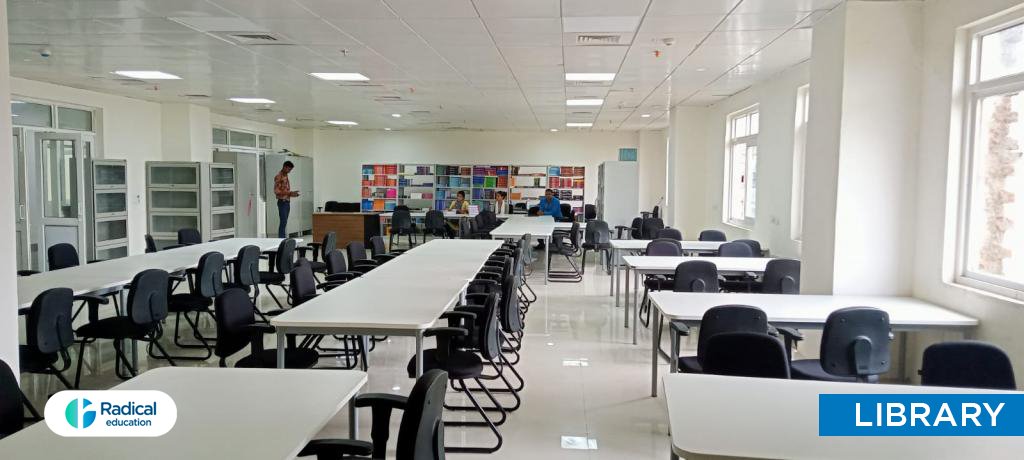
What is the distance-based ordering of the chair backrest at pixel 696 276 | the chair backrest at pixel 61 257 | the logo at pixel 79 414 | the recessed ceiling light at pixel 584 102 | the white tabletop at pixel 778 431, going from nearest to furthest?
the white tabletop at pixel 778 431, the logo at pixel 79 414, the chair backrest at pixel 696 276, the chair backrest at pixel 61 257, the recessed ceiling light at pixel 584 102

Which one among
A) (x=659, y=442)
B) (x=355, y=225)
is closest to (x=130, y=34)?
(x=659, y=442)

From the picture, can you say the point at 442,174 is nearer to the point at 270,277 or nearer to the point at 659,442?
the point at 270,277

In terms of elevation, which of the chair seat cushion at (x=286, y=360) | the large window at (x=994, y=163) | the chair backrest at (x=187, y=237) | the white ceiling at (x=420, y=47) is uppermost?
the white ceiling at (x=420, y=47)

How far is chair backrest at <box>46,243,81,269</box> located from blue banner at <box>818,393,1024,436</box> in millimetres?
6680

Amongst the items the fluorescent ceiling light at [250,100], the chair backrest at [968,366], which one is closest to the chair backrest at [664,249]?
the chair backrest at [968,366]

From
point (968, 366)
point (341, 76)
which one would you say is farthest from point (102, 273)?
point (968, 366)

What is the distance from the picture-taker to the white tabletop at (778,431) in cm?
217

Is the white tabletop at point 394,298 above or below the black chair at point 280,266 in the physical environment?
above

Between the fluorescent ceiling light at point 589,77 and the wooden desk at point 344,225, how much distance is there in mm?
7277

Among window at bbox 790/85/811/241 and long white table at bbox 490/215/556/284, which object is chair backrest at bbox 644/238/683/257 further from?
long white table at bbox 490/215/556/284

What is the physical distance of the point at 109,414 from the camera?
7.85 feet

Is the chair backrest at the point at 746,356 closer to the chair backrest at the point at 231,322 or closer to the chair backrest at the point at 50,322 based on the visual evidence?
the chair backrest at the point at 231,322

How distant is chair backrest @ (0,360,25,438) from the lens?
2545mm

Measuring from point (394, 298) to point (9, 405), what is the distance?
229cm
